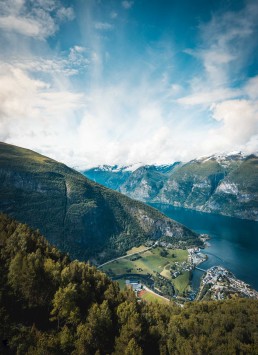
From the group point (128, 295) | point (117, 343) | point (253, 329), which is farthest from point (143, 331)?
point (253, 329)

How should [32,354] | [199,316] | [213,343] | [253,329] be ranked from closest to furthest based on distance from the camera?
[32,354]
[213,343]
[253,329]
[199,316]

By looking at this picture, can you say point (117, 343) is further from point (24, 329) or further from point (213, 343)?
point (213, 343)

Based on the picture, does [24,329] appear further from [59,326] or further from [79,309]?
[79,309]

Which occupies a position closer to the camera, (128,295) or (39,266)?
(39,266)

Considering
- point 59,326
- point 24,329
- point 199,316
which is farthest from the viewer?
point 199,316

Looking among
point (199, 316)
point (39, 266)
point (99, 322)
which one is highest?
point (39, 266)

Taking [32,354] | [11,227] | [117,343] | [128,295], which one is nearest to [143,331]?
[117,343]

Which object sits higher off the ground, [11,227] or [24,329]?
[11,227]
